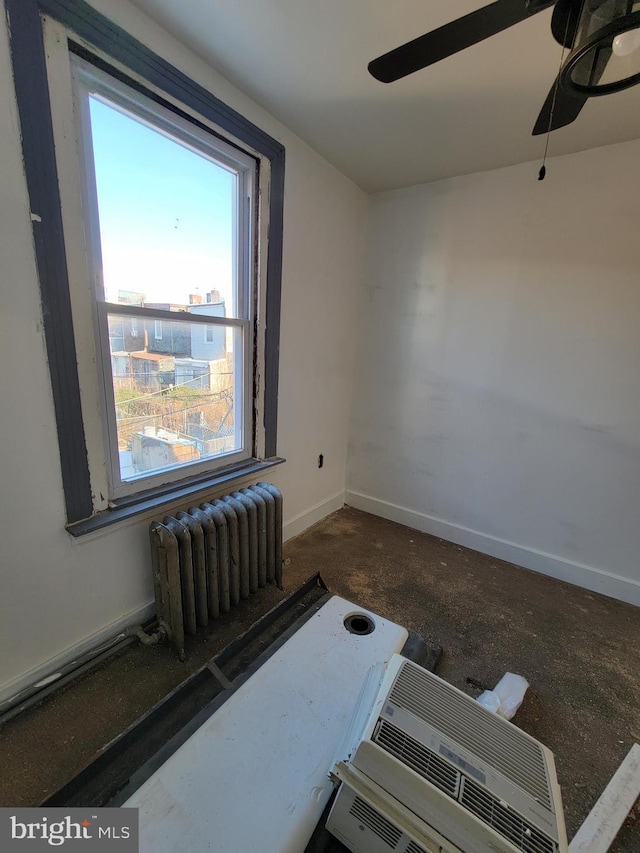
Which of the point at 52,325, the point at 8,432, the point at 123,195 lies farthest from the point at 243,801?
the point at 123,195

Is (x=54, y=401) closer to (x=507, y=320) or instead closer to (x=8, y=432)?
(x=8, y=432)

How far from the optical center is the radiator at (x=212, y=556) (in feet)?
4.93

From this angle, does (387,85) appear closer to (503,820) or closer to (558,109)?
(558,109)

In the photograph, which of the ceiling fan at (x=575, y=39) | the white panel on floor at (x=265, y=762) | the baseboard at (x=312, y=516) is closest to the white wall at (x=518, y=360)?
the baseboard at (x=312, y=516)

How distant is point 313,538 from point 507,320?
6.62 feet

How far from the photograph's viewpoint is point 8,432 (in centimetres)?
120

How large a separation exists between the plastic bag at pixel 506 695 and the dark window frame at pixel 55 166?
1523 mm

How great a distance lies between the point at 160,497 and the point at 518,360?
7.44ft

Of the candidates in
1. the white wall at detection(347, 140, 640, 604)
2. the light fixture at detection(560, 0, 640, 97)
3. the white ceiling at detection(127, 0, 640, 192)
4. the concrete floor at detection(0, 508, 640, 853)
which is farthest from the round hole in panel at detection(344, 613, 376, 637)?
the white ceiling at detection(127, 0, 640, 192)

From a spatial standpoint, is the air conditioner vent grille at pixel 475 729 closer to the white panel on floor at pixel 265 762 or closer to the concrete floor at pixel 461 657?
the white panel on floor at pixel 265 762

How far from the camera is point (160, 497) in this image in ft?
5.32

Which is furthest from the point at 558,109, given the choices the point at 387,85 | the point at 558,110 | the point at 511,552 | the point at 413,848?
the point at 511,552

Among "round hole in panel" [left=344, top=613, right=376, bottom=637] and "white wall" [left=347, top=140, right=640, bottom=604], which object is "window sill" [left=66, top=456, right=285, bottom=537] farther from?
"white wall" [left=347, top=140, right=640, bottom=604]

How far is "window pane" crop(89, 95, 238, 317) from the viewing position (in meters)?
1.35
